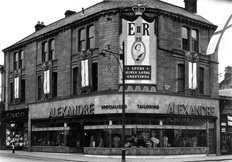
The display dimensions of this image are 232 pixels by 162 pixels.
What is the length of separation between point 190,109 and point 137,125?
17.6 feet

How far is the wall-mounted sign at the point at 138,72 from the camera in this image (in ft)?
89.0

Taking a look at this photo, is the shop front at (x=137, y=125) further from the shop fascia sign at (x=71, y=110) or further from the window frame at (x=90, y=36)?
the window frame at (x=90, y=36)

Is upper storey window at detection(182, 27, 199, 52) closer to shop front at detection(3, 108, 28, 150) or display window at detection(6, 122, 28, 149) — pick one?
shop front at detection(3, 108, 28, 150)

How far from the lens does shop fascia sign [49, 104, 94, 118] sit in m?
28.7

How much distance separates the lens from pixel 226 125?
32656 millimetres

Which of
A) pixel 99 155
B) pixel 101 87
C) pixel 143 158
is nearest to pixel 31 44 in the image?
pixel 101 87

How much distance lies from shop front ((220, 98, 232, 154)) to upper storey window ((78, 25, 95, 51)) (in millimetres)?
12372

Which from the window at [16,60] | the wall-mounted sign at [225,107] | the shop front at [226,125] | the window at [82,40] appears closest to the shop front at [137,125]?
the wall-mounted sign at [225,107]

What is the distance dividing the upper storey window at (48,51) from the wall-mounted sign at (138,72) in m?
10.1

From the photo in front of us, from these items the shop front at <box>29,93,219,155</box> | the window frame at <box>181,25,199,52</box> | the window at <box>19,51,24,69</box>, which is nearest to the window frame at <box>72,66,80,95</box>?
the shop front at <box>29,93,219,155</box>

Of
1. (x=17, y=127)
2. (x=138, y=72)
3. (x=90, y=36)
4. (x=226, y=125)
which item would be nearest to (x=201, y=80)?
(x=226, y=125)

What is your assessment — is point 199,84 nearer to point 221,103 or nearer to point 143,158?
point 221,103

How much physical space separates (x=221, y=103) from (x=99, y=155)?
1207 centimetres

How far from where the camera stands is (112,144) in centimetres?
2705
